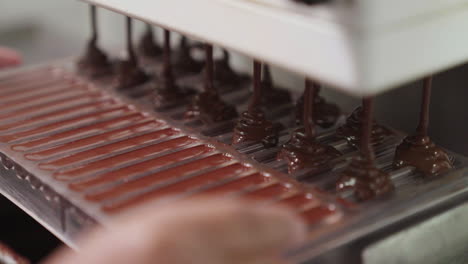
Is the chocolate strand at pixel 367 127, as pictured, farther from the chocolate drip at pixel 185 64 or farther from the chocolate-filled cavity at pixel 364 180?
the chocolate drip at pixel 185 64

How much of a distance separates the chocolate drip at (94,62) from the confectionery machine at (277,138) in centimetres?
8

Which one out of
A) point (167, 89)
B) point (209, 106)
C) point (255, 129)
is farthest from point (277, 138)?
point (167, 89)

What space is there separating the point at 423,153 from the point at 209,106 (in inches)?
14.3

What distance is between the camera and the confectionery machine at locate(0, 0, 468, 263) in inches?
31.0

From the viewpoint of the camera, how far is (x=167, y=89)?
1265 mm

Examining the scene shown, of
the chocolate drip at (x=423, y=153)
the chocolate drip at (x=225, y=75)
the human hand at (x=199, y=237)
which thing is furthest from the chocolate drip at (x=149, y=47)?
the human hand at (x=199, y=237)

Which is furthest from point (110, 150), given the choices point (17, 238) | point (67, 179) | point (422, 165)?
point (422, 165)

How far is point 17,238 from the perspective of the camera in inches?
51.3

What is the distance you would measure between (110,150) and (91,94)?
27cm

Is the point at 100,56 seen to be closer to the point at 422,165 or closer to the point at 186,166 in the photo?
the point at 186,166

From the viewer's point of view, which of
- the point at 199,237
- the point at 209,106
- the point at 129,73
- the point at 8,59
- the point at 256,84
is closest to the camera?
the point at 199,237

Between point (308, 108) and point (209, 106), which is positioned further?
point (209, 106)

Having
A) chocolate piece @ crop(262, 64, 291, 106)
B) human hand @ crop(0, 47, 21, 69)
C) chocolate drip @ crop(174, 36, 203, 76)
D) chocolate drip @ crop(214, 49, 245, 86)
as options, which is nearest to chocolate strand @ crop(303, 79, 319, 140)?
chocolate piece @ crop(262, 64, 291, 106)

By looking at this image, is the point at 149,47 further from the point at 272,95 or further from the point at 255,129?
the point at 255,129
